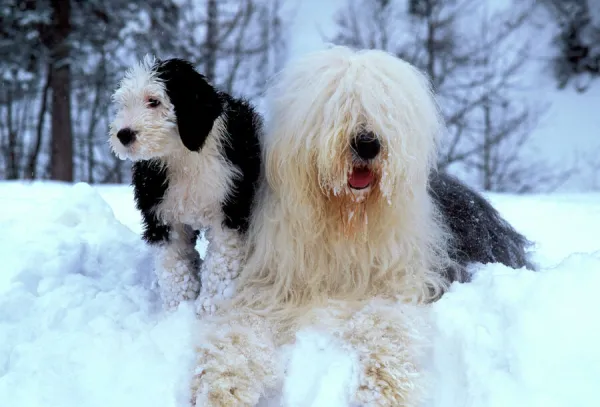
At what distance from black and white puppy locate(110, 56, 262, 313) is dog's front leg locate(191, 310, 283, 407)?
0.68 feet

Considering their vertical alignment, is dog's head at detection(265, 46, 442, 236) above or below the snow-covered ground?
above

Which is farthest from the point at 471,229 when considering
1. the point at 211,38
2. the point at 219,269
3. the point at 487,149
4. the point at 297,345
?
the point at 487,149

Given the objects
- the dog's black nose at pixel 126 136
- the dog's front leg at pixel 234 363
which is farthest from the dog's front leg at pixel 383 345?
the dog's black nose at pixel 126 136

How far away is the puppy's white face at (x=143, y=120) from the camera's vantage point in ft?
7.28

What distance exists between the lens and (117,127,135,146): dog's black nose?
7.23 feet

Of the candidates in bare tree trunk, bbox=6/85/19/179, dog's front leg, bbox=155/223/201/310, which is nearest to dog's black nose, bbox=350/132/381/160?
dog's front leg, bbox=155/223/201/310

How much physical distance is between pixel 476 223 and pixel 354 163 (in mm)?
1248

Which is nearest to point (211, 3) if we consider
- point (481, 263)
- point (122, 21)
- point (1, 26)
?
point (122, 21)

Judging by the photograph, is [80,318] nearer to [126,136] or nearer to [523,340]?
[126,136]

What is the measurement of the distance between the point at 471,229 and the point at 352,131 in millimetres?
1221

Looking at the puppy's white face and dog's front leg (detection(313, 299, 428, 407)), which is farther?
the puppy's white face

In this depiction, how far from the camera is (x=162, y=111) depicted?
232 centimetres

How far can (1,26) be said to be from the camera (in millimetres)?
10109

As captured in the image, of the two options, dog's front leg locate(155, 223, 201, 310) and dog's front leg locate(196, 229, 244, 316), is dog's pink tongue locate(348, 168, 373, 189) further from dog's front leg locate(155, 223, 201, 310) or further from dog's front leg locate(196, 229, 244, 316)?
dog's front leg locate(155, 223, 201, 310)
